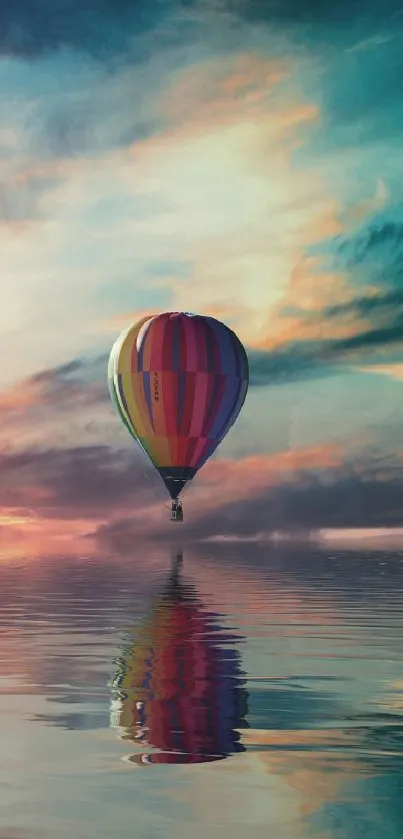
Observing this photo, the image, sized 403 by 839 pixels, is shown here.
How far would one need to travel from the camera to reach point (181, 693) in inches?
1323

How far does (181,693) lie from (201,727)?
538 centimetres

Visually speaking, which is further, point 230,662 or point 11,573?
point 11,573

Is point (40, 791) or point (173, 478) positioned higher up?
point (173, 478)

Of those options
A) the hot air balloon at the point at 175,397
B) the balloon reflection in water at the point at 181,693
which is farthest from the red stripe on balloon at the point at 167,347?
the balloon reflection in water at the point at 181,693

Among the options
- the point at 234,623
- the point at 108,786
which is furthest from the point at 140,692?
the point at 234,623

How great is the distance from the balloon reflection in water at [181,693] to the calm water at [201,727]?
56 millimetres

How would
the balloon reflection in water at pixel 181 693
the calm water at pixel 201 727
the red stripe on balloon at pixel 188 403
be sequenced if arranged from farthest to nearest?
1. the red stripe on balloon at pixel 188 403
2. the balloon reflection in water at pixel 181 693
3. the calm water at pixel 201 727

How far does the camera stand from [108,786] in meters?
22.1

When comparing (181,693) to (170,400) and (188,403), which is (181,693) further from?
(188,403)

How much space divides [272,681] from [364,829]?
16.9m

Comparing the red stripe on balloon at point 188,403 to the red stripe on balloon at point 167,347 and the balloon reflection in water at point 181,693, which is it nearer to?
the red stripe on balloon at point 167,347

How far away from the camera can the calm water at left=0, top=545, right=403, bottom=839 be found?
801 inches

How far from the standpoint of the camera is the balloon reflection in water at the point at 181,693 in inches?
1022

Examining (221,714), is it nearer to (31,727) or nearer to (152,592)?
(31,727)
